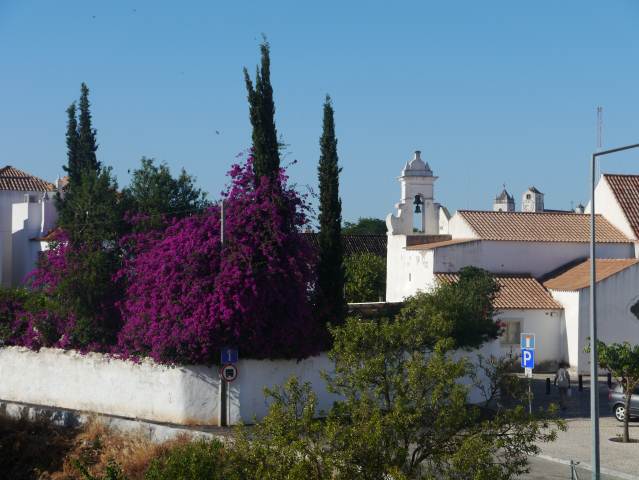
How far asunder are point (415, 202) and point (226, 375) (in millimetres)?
23801

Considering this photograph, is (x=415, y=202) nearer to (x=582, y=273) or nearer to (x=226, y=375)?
(x=582, y=273)

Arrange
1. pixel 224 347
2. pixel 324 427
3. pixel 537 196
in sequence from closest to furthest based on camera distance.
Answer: pixel 324 427
pixel 224 347
pixel 537 196

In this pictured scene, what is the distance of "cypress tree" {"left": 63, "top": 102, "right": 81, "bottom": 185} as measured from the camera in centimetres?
4959

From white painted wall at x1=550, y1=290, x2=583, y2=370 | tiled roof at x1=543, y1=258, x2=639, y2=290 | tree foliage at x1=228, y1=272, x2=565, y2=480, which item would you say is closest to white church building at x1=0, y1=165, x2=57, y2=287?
tiled roof at x1=543, y1=258, x2=639, y2=290

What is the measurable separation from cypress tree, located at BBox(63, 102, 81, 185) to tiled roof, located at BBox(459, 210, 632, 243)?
20.3 m

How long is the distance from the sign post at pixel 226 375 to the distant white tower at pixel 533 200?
6853cm

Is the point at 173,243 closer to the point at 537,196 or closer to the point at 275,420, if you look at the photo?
the point at 275,420

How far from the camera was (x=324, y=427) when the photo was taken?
12781mm

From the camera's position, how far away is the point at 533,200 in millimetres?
91000

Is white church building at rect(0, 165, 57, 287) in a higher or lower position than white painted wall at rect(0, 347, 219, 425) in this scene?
higher

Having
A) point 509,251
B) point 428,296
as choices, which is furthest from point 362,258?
point 428,296

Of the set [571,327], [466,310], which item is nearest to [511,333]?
[571,327]

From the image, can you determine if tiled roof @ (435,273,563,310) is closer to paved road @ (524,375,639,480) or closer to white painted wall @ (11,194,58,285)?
paved road @ (524,375,639,480)

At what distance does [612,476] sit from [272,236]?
10.9m
